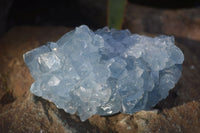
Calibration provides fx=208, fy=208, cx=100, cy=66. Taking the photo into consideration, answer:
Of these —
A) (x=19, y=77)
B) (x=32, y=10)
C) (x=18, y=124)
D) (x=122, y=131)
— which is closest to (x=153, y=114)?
(x=122, y=131)

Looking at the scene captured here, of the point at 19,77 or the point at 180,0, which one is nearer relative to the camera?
the point at 19,77

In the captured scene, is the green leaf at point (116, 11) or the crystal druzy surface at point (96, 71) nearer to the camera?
the crystal druzy surface at point (96, 71)

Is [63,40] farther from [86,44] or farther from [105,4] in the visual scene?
[105,4]

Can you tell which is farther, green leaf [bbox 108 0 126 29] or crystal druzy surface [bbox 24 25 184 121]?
green leaf [bbox 108 0 126 29]

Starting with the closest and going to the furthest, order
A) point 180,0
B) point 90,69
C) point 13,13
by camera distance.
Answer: point 90,69, point 13,13, point 180,0
